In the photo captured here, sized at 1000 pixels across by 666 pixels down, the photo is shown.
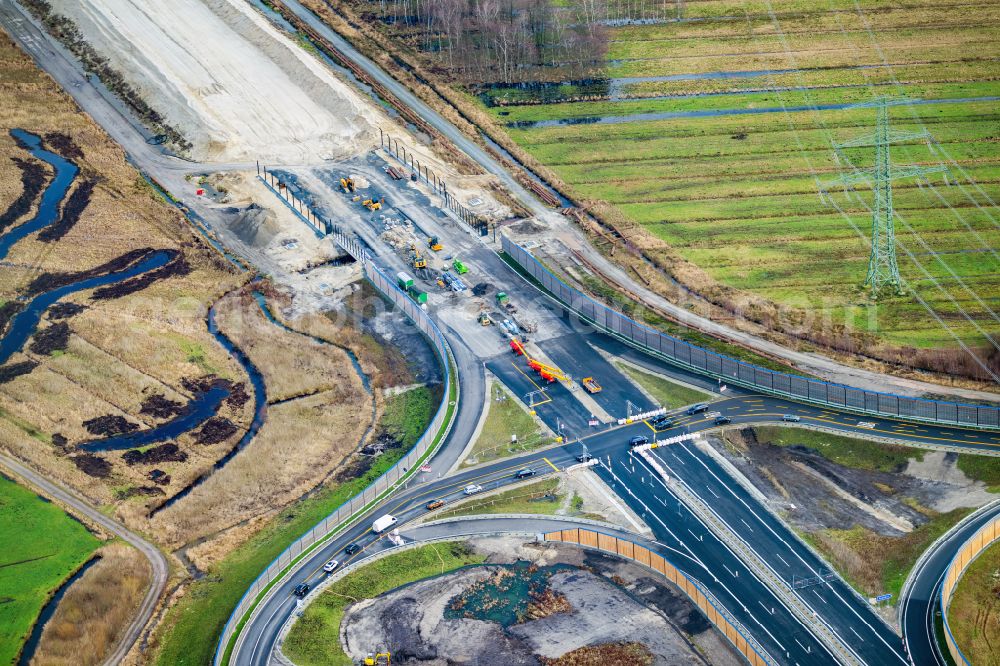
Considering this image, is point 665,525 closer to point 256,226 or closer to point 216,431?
point 216,431

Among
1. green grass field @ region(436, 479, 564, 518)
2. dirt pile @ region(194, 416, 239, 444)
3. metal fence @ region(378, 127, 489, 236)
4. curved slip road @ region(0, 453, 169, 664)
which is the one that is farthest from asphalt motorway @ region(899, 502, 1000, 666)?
metal fence @ region(378, 127, 489, 236)

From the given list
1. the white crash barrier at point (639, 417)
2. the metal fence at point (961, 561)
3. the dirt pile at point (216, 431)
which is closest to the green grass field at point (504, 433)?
the white crash barrier at point (639, 417)

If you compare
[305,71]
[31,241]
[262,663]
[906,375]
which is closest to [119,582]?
[262,663]

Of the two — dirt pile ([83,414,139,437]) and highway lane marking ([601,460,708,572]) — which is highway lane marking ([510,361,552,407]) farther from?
dirt pile ([83,414,139,437])

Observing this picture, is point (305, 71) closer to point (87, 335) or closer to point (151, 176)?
point (151, 176)

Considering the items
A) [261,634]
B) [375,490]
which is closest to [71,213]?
[375,490]

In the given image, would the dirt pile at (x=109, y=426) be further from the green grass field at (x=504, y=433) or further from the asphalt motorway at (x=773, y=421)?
the green grass field at (x=504, y=433)
